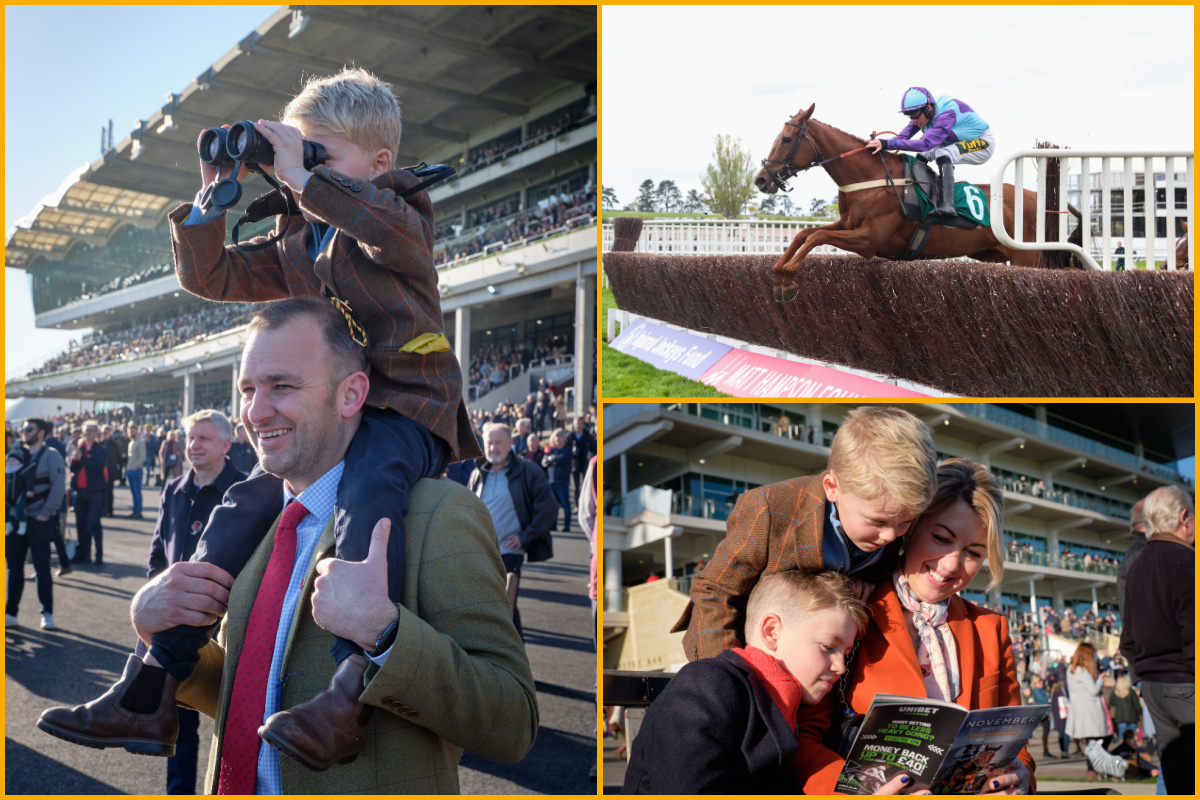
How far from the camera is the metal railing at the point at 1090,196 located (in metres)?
6.40

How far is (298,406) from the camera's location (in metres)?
1.80

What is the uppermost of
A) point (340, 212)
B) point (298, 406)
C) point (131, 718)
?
point (340, 212)

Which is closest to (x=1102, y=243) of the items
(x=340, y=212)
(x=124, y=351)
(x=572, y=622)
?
(x=572, y=622)

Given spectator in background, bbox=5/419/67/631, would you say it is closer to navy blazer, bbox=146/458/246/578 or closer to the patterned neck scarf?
navy blazer, bbox=146/458/246/578

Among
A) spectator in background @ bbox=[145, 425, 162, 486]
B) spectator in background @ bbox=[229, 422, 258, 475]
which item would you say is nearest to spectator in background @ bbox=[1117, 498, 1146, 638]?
spectator in background @ bbox=[229, 422, 258, 475]

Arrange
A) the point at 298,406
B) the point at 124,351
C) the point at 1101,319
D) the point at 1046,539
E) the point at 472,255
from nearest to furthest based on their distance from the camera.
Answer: the point at 298,406 < the point at 1101,319 < the point at 1046,539 < the point at 472,255 < the point at 124,351

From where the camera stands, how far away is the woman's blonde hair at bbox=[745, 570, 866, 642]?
6.63ft

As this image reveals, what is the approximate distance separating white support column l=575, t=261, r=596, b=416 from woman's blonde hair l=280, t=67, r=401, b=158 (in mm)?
21386

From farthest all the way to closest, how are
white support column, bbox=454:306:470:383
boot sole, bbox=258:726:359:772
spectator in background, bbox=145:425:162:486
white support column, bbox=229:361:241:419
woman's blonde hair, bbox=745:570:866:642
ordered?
white support column, bbox=229:361:241:419 → white support column, bbox=454:306:470:383 → spectator in background, bbox=145:425:162:486 → woman's blonde hair, bbox=745:570:866:642 → boot sole, bbox=258:726:359:772

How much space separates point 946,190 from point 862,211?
674 mm

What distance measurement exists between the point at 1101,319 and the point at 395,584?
5613 millimetres

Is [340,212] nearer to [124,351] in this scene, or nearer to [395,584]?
[395,584]

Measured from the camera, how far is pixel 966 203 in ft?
24.2

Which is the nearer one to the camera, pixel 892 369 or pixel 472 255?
pixel 892 369
